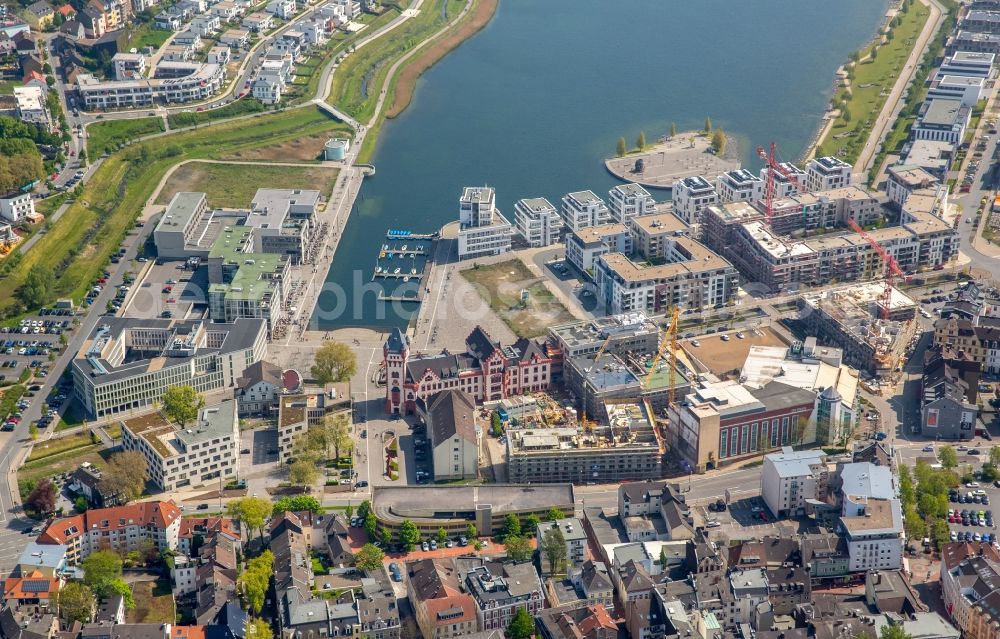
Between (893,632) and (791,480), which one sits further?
(791,480)

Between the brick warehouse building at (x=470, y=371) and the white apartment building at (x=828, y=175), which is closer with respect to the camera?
the brick warehouse building at (x=470, y=371)

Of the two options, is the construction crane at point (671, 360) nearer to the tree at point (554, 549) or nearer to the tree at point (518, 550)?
the tree at point (554, 549)

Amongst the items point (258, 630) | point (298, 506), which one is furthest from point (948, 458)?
point (258, 630)

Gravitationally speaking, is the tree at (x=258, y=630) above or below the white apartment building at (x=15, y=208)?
below

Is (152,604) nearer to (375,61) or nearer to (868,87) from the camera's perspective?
(375,61)

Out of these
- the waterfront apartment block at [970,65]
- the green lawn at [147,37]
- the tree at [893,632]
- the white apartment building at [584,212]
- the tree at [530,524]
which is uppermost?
the green lawn at [147,37]

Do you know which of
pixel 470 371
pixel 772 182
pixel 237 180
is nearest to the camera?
pixel 470 371

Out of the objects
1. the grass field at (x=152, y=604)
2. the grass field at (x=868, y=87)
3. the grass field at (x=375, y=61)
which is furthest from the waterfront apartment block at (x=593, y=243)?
the grass field at (x=152, y=604)

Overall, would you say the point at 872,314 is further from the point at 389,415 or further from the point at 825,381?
the point at 389,415

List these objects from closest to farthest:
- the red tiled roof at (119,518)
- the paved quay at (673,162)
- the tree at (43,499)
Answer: the red tiled roof at (119,518) → the tree at (43,499) → the paved quay at (673,162)
